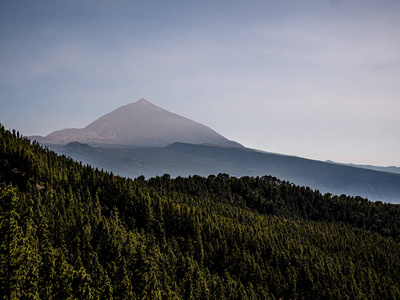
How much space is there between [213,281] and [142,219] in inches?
1960

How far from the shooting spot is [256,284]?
354ft

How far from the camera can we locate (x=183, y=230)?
133500 mm

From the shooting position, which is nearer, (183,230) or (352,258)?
(183,230)

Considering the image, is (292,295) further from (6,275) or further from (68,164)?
(68,164)

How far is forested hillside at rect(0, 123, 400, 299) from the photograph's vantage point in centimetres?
5875

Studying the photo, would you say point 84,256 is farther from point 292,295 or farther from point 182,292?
point 292,295

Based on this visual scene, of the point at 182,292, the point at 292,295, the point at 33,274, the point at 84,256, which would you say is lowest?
the point at 292,295

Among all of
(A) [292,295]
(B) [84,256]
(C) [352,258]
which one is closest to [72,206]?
(B) [84,256]

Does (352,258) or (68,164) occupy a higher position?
(68,164)

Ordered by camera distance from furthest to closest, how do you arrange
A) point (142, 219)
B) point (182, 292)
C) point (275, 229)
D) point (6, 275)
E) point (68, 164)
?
1. point (68, 164)
2. point (275, 229)
3. point (142, 219)
4. point (182, 292)
5. point (6, 275)

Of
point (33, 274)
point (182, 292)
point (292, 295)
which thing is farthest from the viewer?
point (292, 295)

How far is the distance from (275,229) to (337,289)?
55.2 meters

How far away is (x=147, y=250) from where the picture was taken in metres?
103

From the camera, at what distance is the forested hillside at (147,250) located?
58.8m
